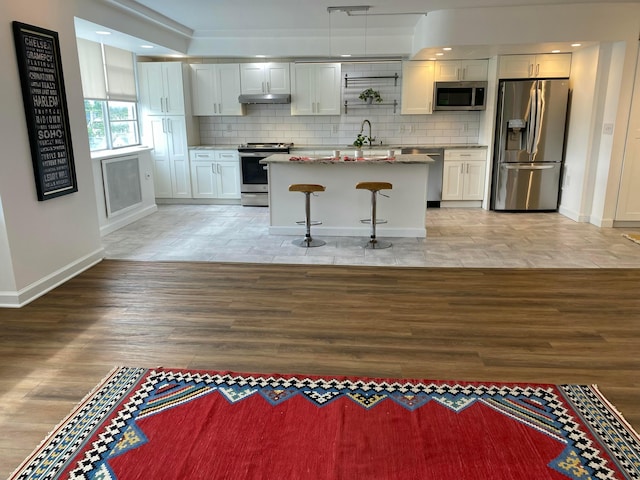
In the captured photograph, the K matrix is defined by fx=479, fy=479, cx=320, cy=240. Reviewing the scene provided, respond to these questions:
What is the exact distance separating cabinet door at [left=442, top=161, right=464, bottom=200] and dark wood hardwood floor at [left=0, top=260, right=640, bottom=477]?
3144 millimetres

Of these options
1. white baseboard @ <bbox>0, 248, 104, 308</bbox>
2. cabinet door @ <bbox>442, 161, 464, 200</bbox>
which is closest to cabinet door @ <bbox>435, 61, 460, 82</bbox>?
cabinet door @ <bbox>442, 161, 464, 200</bbox>

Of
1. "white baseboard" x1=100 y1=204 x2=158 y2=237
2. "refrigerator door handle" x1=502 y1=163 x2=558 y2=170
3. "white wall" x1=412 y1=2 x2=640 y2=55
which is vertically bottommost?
"white baseboard" x1=100 y1=204 x2=158 y2=237

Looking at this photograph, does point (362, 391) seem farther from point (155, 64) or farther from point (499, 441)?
point (155, 64)

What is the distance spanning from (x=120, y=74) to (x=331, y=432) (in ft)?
20.7

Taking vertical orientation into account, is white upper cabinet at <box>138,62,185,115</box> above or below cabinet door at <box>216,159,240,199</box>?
above

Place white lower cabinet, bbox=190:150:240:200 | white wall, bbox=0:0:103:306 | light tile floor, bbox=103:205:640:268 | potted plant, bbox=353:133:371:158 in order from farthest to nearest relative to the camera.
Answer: white lower cabinet, bbox=190:150:240:200, potted plant, bbox=353:133:371:158, light tile floor, bbox=103:205:640:268, white wall, bbox=0:0:103:306

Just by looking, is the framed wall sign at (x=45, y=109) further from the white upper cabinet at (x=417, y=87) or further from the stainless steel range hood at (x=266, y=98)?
the white upper cabinet at (x=417, y=87)

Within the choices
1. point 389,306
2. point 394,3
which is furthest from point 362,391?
point 394,3

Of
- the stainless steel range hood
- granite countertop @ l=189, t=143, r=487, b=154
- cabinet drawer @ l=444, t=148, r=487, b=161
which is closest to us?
cabinet drawer @ l=444, t=148, r=487, b=161

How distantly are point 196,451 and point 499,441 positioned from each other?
52.2 inches

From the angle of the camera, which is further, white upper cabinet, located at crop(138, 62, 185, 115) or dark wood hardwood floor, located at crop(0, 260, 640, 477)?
white upper cabinet, located at crop(138, 62, 185, 115)

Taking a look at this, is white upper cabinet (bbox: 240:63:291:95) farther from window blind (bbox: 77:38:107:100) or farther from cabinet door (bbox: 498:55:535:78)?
cabinet door (bbox: 498:55:535:78)

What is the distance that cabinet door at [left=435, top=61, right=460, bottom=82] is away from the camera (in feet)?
23.6

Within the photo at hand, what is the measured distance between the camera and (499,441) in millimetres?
2111
